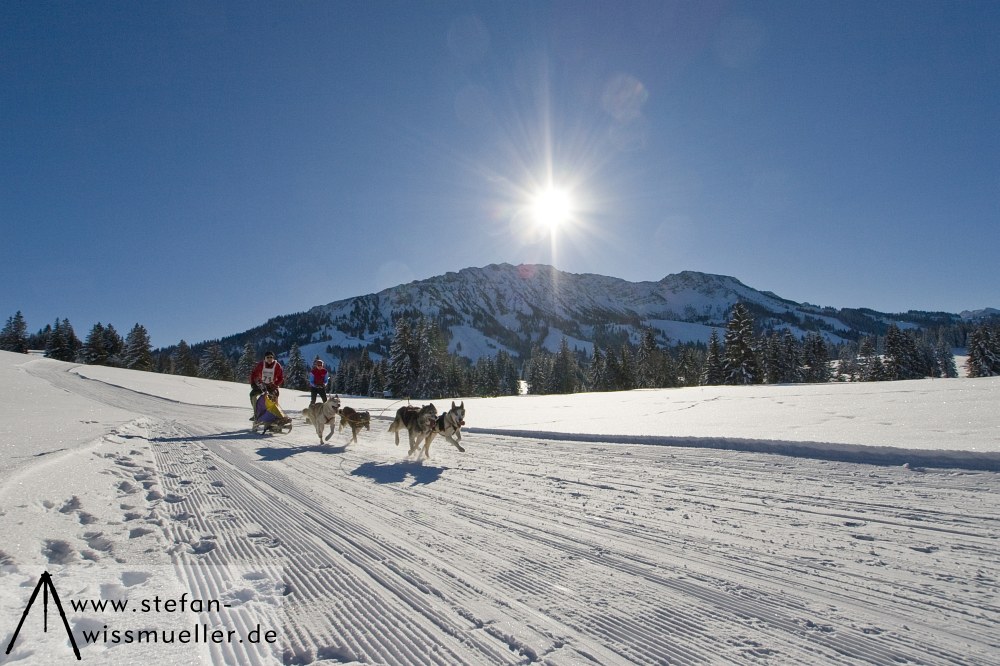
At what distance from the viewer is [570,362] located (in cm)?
7788

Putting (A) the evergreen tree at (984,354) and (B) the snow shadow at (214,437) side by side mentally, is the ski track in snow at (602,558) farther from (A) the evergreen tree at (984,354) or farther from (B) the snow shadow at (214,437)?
(A) the evergreen tree at (984,354)

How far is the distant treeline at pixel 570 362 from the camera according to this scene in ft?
159

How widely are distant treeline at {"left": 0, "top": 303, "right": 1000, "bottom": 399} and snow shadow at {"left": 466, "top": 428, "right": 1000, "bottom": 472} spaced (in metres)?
39.9

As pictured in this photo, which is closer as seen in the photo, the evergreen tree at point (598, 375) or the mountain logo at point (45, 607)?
the mountain logo at point (45, 607)

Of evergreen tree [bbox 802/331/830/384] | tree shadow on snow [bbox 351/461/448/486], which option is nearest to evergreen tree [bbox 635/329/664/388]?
evergreen tree [bbox 802/331/830/384]

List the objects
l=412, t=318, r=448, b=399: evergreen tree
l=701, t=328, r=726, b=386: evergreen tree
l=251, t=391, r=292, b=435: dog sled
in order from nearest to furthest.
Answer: l=251, t=391, r=292, b=435: dog sled → l=701, t=328, r=726, b=386: evergreen tree → l=412, t=318, r=448, b=399: evergreen tree

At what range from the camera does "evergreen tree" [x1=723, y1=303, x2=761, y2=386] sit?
139ft

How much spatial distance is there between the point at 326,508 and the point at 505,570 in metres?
2.73

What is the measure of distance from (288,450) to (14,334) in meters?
103

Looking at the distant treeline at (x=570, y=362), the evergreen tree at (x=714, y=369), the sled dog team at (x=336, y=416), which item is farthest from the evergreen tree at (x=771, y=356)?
the sled dog team at (x=336, y=416)

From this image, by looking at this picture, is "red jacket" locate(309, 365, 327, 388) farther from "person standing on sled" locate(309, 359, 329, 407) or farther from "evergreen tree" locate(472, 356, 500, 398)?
"evergreen tree" locate(472, 356, 500, 398)

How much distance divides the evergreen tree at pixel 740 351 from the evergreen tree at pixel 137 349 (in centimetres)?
7620

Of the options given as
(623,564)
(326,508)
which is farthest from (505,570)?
(326,508)

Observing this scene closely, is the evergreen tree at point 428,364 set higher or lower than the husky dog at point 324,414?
higher
